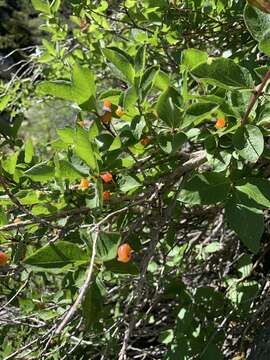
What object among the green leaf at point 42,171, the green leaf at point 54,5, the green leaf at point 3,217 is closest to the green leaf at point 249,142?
the green leaf at point 42,171

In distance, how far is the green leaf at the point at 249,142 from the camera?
99cm

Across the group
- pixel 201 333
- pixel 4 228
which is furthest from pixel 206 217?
pixel 4 228

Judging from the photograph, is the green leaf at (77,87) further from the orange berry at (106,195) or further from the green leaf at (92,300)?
the green leaf at (92,300)

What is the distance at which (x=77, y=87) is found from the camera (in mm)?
1025

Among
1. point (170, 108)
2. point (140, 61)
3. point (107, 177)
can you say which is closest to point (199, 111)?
point (170, 108)

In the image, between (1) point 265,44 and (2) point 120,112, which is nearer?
(1) point 265,44

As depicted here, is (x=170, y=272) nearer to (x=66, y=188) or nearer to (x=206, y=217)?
(x=206, y=217)

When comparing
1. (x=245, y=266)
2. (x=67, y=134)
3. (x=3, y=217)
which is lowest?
(x=245, y=266)

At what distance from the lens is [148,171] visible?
4.29 feet

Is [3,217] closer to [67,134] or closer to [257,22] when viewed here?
[67,134]

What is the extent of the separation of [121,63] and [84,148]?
0.66 feet

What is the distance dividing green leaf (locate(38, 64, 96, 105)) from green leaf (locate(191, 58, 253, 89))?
0.73ft

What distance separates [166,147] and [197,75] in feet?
0.67

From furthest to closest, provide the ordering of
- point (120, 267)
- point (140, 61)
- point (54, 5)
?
point (54, 5) < point (140, 61) < point (120, 267)
